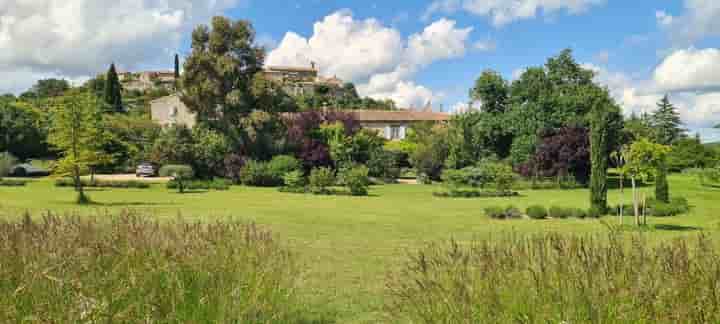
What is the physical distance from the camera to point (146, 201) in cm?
2088

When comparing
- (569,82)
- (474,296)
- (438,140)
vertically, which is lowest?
(474,296)

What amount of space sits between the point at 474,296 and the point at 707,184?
126 ft

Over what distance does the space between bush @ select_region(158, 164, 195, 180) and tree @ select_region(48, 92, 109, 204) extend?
947 centimetres

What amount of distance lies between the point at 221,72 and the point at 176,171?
7.59 m

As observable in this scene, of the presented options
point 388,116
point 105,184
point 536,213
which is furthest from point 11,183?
point 388,116

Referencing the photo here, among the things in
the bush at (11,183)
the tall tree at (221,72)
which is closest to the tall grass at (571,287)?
the bush at (11,183)

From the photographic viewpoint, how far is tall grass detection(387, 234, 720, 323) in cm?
324

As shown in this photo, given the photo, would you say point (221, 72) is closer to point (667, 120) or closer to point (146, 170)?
point (146, 170)

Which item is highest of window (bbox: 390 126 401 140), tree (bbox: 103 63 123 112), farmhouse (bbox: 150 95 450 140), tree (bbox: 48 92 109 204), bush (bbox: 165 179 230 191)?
tree (bbox: 103 63 123 112)

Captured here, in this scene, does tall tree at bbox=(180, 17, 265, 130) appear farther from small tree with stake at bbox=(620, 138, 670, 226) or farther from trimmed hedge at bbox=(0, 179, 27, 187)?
small tree with stake at bbox=(620, 138, 670, 226)

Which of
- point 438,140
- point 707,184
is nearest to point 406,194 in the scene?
point 438,140

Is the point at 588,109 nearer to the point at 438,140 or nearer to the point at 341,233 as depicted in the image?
the point at 438,140

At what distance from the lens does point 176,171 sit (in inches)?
1205

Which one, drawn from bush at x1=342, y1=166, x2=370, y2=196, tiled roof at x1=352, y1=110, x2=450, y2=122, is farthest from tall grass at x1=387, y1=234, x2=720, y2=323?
tiled roof at x1=352, y1=110, x2=450, y2=122
